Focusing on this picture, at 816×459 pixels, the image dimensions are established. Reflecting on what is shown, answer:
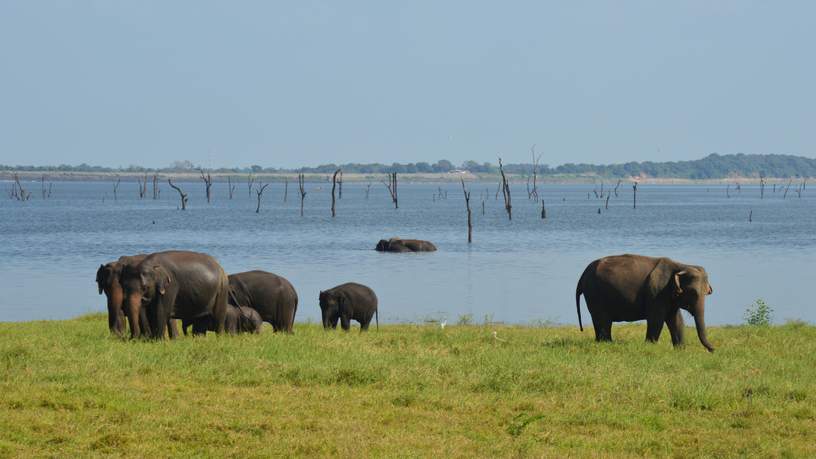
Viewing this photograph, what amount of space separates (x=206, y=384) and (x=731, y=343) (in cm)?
1063

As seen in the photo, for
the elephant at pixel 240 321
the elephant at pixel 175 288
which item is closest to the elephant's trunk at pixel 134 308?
the elephant at pixel 175 288

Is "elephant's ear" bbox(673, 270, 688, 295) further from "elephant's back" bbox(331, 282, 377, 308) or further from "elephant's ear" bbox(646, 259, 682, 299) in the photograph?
"elephant's back" bbox(331, 282, 377, 308)

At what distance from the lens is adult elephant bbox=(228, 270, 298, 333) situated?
71.6 feet

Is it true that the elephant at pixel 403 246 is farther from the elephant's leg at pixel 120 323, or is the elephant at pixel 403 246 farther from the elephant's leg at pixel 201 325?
the elephant's leg at pixel 120 323

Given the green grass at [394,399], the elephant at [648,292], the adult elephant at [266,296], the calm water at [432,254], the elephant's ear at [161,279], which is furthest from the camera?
the calm water at [432,254]

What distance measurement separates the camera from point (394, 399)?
46.3 ft

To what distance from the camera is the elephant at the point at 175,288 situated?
1848cm

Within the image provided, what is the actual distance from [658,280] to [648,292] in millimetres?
268

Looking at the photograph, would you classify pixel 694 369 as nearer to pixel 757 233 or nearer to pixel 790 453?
pixel 790 453

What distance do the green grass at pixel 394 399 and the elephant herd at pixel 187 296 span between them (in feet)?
2.45

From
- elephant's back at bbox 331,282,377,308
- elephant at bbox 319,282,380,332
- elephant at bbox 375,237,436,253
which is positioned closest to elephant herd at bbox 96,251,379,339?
elephant at bbox 319,282,380,332

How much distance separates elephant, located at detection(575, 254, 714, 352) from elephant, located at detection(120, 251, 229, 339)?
6.30 meters

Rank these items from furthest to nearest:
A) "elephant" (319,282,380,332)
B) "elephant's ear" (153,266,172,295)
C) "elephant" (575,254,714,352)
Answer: "elephant" (319,282,380,332), "elephant" (575,254,714,352), "elephant's ear" (153,266,172,295)

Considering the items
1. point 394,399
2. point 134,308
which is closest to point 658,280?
point 394,399
